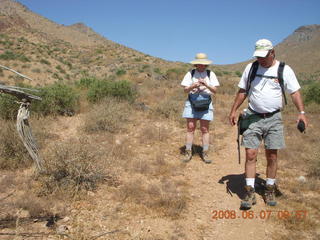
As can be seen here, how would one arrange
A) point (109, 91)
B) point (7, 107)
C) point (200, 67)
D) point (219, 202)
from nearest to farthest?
point (219, 202) → point (200, 67) → point (7, 107) → point (109, 91)

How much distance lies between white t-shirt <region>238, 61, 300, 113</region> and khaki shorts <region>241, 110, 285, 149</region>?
0.12 metres

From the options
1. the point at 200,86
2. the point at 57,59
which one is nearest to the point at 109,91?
the point at 200,86

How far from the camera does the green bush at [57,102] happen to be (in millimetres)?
7254

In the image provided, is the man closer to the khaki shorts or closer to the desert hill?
the khaki shorts

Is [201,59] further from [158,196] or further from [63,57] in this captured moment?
[63,57]

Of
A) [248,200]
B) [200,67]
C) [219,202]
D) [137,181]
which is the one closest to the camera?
[248,200]

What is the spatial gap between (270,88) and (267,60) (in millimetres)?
320

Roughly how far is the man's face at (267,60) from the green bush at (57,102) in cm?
548

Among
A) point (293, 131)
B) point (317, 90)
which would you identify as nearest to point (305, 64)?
point (317, 90)

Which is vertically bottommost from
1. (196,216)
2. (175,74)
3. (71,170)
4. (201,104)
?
(196,216)

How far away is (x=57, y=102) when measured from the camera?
758 centimetres

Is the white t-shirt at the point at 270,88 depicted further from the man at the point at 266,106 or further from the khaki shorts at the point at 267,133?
the khaki shorts at the point at 267,133

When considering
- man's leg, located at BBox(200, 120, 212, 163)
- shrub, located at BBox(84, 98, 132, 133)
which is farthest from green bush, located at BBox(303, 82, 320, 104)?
shrub, located at BBox(84, 98, 132, 133)

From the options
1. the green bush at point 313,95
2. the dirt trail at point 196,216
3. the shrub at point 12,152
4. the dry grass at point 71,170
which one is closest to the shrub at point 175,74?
the green bush at point 313,95
